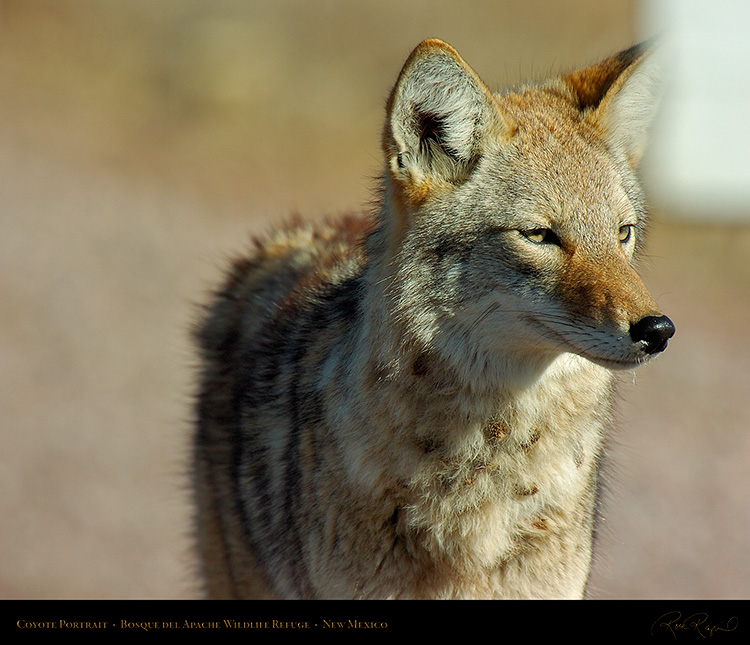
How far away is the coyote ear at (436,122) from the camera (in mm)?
3514

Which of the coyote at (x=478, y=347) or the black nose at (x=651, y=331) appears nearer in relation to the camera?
the black nose at (x=651, y=331)

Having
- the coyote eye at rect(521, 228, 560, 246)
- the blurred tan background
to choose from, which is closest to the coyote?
the coyote eye at rect(521, 228, 560, 246)

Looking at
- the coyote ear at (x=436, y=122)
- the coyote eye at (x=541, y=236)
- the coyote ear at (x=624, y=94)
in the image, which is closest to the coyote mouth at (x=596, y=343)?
the coyote eye at (x=541, y=236)

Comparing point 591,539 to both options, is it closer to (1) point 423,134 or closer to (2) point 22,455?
(1) point 423,134

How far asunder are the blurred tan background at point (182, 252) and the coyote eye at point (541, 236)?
1.20 metres

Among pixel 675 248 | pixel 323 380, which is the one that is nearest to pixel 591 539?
pixel 323 380

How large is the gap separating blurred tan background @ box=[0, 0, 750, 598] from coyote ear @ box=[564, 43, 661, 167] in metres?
0.75
